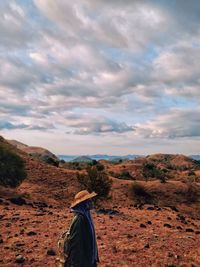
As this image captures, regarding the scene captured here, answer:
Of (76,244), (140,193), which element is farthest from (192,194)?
(76,244)

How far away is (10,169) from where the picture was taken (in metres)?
38.9

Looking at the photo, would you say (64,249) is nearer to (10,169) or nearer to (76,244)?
(76,244)

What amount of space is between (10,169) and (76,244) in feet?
109

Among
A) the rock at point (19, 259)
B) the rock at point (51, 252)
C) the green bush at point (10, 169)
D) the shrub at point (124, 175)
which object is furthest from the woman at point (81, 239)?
the shrub at point (124, 175)

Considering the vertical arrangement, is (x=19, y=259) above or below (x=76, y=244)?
below

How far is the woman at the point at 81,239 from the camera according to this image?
689 centimetres

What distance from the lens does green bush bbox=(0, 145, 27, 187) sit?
38.5 m

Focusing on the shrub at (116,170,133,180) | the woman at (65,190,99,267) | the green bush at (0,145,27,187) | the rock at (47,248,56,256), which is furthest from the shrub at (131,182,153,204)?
the woman at (65,190,99,267)

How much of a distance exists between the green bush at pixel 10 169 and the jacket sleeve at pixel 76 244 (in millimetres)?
32785

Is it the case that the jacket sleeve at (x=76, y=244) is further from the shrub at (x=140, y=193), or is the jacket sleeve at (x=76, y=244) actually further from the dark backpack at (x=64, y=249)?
the shrub at (x=140, y=193)

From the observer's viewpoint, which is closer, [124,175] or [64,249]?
[64,249]

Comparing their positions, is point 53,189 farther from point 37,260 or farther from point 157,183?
point 37,260

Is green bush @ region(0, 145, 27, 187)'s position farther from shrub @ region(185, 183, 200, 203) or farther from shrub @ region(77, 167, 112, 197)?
shrub @ region(185, 183, 200, 203)

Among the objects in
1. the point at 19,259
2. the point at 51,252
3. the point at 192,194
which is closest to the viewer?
the point at 19,259
